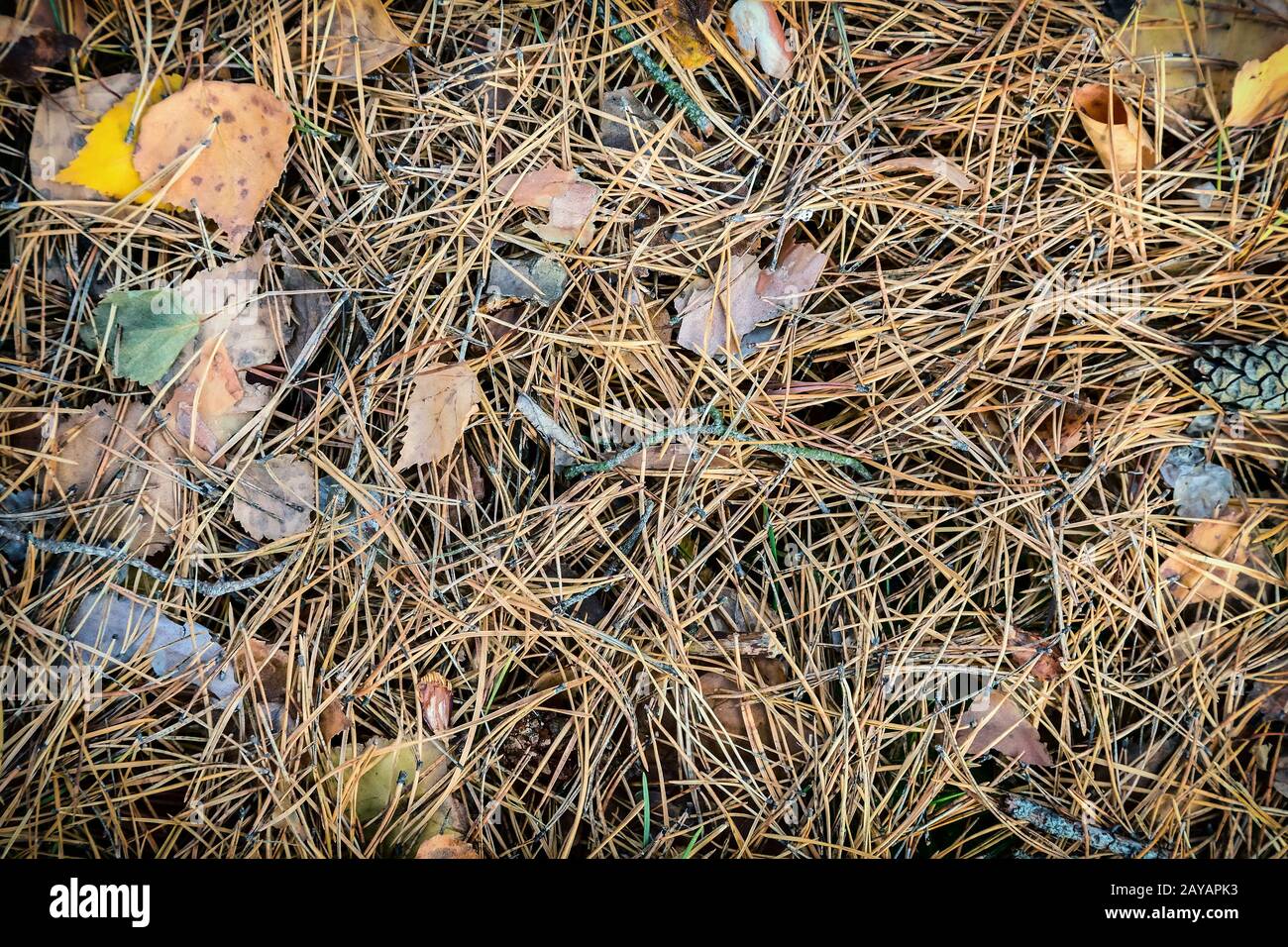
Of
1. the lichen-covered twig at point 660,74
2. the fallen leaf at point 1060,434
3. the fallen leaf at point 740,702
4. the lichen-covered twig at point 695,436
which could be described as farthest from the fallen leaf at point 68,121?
the fallen leaf at point 1060,434

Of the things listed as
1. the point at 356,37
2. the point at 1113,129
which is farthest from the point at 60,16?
the point at 1113,129

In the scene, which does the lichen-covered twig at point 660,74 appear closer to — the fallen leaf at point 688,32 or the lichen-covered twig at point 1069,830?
the fallen leaf at point 688,32

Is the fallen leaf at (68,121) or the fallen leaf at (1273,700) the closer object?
the fallen leaf at (68,121)

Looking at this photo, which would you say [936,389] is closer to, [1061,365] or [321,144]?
[1061,365]

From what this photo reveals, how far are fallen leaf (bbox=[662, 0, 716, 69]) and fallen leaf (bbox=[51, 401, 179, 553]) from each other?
1.33 m

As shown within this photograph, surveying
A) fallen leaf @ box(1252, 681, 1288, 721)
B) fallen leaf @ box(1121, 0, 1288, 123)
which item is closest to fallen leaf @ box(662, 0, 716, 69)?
fallen leaf @ box(1121, 0, 1288, 123)

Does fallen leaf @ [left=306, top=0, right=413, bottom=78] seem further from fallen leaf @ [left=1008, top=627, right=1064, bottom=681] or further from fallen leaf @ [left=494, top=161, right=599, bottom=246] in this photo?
fallen leaf @ [left=1008, top=627, right=1064, bottom=681]

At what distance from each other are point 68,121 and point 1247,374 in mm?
2447

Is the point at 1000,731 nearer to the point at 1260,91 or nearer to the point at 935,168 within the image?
the point at 935,168

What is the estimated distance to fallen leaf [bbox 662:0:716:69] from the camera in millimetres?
1562

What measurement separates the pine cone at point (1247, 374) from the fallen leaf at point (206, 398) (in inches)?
79.1

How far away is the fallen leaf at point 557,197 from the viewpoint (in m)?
1.55
